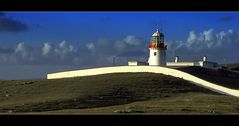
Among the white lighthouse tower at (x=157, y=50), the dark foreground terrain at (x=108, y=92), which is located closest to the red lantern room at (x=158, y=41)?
the white lighthouse tower at (x=157, y=50)

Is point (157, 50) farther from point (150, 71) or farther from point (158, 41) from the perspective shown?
point (150, 71)

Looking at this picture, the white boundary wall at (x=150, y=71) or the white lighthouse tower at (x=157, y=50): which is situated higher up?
the white lighthouse tower at (x=157, y=50)

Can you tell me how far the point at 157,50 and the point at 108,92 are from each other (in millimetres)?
18194

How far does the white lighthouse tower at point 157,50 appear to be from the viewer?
229ft

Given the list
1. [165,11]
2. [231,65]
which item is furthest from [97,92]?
[231,65]

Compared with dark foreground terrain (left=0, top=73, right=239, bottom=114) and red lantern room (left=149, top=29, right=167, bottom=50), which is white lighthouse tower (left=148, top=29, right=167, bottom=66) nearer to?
red lantern room (left=149, top=29, right=167, bottom=50)

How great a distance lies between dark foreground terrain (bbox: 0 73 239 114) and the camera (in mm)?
45906

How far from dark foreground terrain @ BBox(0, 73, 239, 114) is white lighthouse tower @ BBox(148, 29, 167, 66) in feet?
21.2

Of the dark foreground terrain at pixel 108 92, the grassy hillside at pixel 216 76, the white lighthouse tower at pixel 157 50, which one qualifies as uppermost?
the white lighthouse tower at pixel 157 50

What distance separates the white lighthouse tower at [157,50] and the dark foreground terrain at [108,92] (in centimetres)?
647

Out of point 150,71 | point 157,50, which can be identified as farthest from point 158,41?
point 150,71

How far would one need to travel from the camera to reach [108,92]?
53.2 m

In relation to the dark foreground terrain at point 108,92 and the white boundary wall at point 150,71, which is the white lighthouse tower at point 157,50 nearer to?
the white boundary wall at point 150,71
